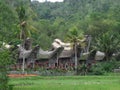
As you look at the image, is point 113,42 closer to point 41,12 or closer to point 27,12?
point 27,12

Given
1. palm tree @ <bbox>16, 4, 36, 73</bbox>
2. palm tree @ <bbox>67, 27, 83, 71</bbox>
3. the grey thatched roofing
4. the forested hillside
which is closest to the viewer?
the forested hillside

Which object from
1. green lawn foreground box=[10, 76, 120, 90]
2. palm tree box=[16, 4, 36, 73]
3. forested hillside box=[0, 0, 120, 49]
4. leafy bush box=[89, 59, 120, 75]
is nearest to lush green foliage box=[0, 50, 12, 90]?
forested hillside box=[0, 0, 120, 49]

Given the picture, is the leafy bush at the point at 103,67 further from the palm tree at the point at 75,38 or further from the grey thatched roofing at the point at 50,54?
the grey thatched roofing at the point at 50,54

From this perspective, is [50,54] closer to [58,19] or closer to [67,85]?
[67,85]

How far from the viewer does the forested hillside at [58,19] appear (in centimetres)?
2753

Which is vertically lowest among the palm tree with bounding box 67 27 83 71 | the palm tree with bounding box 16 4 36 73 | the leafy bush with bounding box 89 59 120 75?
the leafy bush with bounding box 89 59 120 75

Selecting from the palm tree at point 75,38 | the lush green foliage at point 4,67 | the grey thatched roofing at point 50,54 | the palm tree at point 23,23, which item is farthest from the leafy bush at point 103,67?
the lush green foliage at point 4,67

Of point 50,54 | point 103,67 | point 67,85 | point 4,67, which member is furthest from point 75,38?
point 4,67

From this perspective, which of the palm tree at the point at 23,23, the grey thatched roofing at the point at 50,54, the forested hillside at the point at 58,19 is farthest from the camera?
the grey thatched roofing at the point at 50,54

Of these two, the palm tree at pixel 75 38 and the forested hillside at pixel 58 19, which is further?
the palm tree at pixel 75 38

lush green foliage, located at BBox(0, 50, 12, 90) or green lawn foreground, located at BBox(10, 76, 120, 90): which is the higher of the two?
lush green foliage, located at BBox(0, 50, 12, 90)

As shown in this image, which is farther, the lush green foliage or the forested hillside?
the forested hillside

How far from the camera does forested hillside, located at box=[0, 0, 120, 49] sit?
2753cm

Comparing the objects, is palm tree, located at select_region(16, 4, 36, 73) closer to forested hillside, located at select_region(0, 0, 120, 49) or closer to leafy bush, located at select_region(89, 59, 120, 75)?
forested hillside, located at select_region(0, 0, 120, 49)
